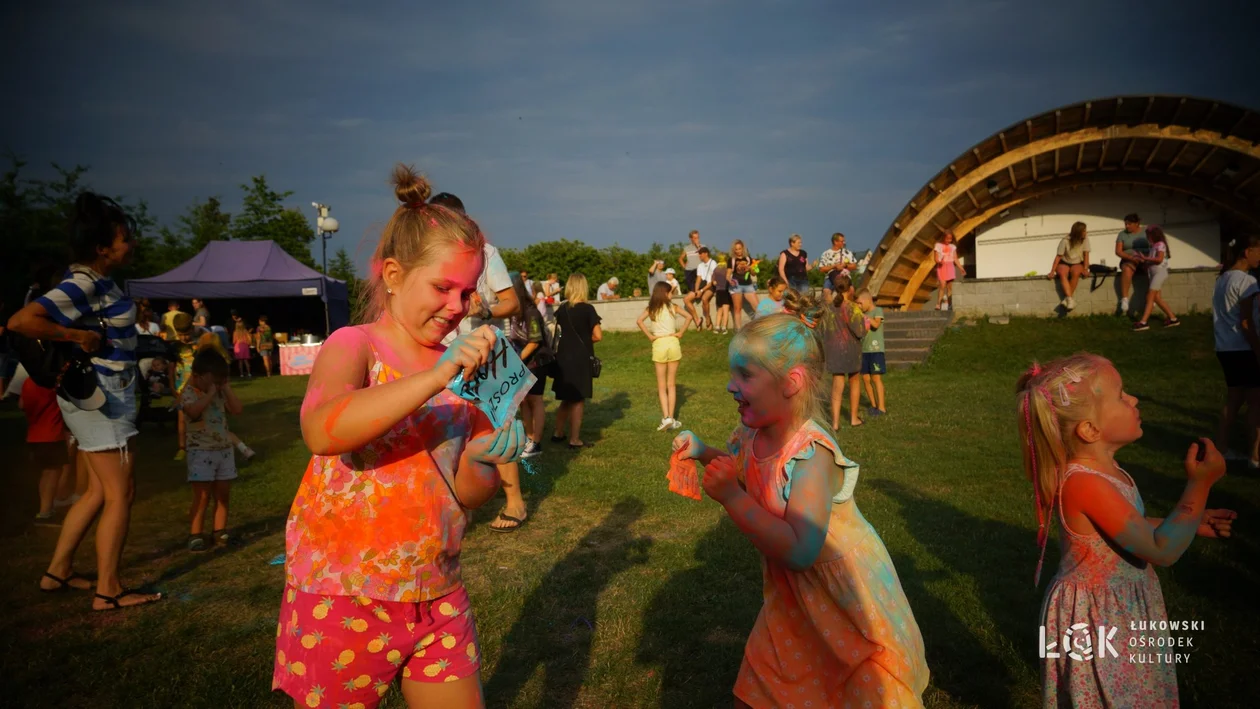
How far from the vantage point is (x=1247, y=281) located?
7281 mm

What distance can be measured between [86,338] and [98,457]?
2.58 ft

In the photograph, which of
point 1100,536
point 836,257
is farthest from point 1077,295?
point 1100,536

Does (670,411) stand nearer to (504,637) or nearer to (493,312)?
(493,312)

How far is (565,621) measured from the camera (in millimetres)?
4434

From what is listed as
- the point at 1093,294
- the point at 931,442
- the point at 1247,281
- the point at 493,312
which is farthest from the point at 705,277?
the point at 493,312

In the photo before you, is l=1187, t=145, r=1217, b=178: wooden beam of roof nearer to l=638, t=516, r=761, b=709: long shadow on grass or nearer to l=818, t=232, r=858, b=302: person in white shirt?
l=818, t=232, r=858, b=302: person in white shirt

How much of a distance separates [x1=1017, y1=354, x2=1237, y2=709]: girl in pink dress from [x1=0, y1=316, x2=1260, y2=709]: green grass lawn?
0.91 metres

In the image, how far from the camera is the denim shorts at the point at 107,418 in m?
4.56

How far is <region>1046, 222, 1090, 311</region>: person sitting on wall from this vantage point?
1786 cm

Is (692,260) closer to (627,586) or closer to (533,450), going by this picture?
(533,450)

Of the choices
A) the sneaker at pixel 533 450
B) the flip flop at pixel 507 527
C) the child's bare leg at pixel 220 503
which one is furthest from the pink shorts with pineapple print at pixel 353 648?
the sneaker at pixel 533 450

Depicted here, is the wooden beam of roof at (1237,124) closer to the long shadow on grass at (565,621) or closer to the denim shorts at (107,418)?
the long shadow on grass at (565,621)

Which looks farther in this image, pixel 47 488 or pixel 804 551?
pixel 47 488

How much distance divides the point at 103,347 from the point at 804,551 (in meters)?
4.64
